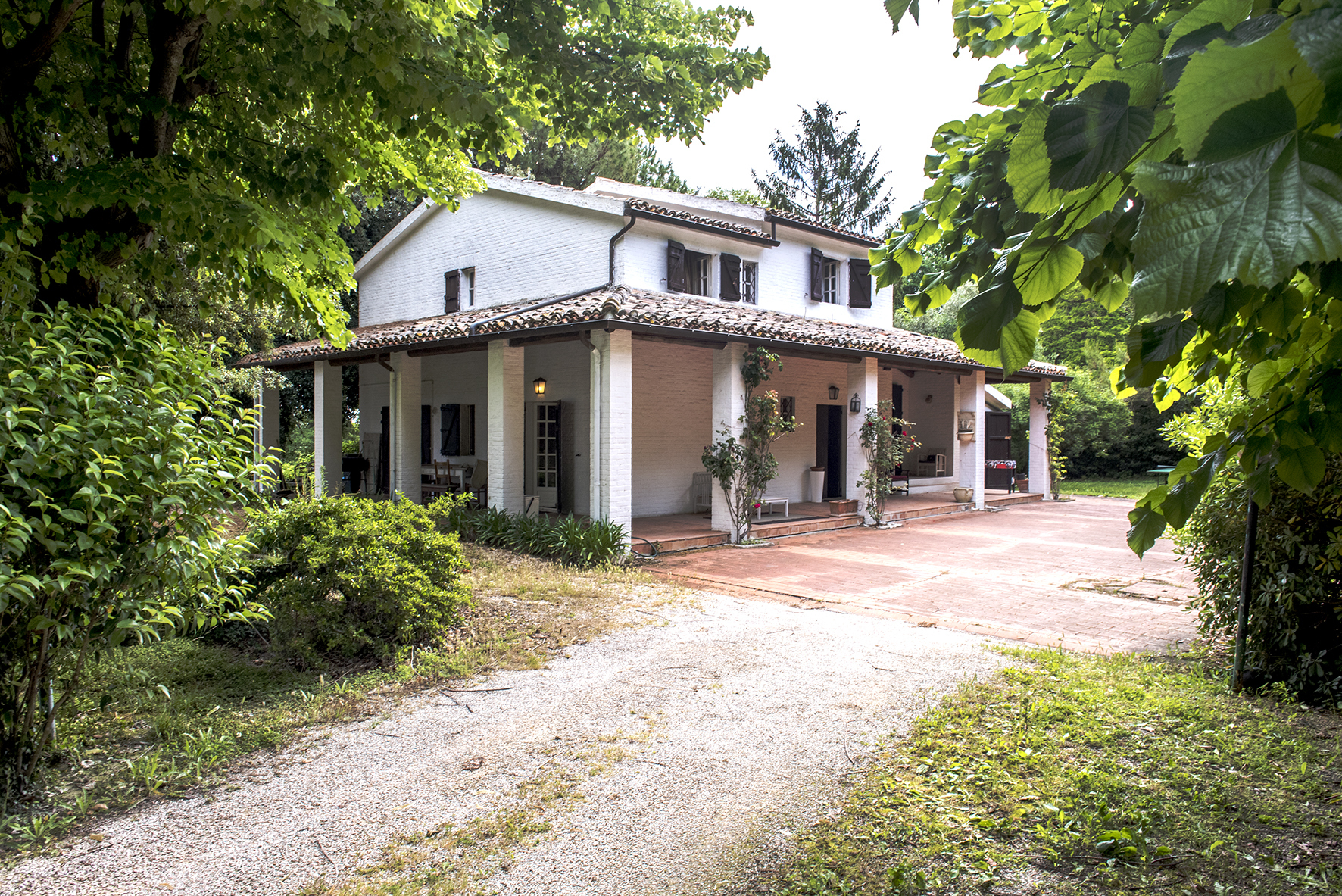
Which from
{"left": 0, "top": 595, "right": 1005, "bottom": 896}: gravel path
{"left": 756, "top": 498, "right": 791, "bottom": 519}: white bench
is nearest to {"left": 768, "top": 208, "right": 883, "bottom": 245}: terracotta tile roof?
{"left": 756, "top": 498, "right": 791, "bottom": 519}: white bench

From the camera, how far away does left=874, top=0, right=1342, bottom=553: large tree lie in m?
0.87

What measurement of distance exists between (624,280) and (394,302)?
8.10 metres

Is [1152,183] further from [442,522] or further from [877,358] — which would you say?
[877,358]

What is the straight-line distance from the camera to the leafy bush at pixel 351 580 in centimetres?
577

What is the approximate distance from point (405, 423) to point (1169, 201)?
1535 centimetres

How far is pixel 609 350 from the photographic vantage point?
1104 cm

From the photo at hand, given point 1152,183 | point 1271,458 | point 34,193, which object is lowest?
point 1271,458

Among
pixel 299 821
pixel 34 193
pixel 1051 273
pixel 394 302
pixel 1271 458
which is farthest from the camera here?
pixel 394 302

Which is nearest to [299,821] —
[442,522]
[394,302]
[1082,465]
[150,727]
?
[150,727]

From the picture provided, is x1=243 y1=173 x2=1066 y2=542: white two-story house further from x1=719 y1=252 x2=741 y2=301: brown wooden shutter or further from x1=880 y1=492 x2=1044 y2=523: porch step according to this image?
x1=880 y1=492 x2=1044 y2=523: porch step

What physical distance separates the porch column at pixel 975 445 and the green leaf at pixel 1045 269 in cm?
1706

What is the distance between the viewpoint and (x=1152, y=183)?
926mm

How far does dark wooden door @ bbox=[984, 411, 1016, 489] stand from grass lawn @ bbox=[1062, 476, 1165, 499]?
5.96 ft

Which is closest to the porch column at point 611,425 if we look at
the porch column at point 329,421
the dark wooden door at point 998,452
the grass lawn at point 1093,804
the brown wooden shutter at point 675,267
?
the brown wooden shutter at point 675,267
